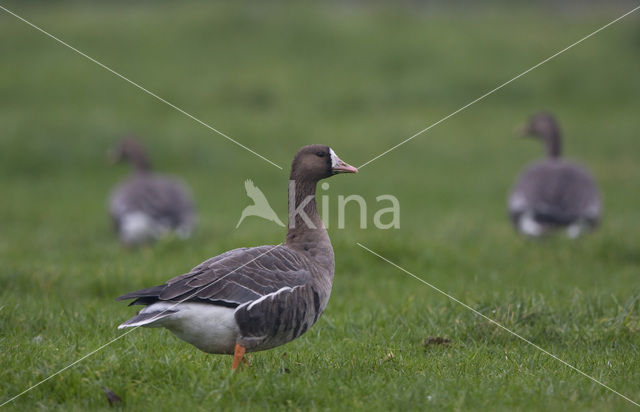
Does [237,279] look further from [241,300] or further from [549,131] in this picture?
[549,131]

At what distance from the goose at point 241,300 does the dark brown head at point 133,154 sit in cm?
851

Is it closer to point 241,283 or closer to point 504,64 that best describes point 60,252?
point 241,283

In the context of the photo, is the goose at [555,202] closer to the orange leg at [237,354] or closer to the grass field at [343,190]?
the grass field at [343,190]

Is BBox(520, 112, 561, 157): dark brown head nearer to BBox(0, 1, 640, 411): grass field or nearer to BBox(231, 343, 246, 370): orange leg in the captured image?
BBox(0, 1, 640, 411): grass field

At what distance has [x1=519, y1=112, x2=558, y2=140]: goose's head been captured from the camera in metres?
13.1

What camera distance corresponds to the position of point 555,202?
436 inches

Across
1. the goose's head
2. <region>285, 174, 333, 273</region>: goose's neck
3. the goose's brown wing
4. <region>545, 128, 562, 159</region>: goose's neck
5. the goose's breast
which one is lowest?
the goose's breast

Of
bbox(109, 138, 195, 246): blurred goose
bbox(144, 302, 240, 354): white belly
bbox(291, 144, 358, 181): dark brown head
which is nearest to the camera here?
bbox(144, 302, 240, 354): white belly

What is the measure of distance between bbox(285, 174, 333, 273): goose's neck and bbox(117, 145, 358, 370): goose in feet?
0.22

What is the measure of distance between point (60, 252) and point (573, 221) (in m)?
6.71

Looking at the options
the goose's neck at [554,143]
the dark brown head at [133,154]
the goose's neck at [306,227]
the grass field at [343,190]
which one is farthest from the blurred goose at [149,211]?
the goose's neck at [554,143]

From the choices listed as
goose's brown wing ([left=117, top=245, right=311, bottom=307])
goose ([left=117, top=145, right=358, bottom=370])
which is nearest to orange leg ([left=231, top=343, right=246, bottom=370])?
goose ([left=117, top=145, right=358, bottom=370])

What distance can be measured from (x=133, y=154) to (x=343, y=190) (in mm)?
4356

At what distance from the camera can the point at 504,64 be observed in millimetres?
23594
